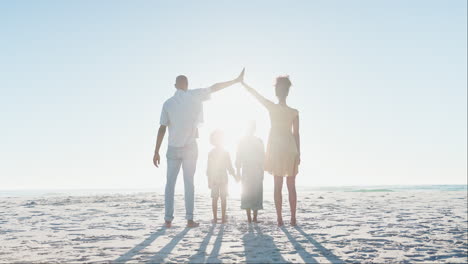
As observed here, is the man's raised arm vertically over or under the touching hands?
over

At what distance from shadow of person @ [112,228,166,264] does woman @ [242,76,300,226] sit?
2.05 metres

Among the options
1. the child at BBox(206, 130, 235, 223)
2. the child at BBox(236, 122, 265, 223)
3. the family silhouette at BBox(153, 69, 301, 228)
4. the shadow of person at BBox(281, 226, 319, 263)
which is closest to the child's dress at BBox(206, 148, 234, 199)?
the child at BBox(206, 130, 235, 223)

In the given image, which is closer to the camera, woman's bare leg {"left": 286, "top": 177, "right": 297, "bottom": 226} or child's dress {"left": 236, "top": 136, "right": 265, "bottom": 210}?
woman's bare leg {"left": 286, "top": 177, "right": 297, "bottom": 226}

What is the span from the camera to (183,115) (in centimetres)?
698

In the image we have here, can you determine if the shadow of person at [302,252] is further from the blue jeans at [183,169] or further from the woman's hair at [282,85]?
the woman's hair at [282,85]

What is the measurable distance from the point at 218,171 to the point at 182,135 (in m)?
1.52

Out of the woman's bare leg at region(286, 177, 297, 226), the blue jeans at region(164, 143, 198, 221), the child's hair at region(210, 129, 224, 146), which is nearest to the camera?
the woman's bare leg at region(286, 177, 297, 226)

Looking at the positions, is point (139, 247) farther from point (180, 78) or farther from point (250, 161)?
point (250, 161)

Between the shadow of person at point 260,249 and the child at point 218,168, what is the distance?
2246mm

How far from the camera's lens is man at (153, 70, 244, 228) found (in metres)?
6.89

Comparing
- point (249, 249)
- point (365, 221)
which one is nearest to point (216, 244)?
point (249, 249)

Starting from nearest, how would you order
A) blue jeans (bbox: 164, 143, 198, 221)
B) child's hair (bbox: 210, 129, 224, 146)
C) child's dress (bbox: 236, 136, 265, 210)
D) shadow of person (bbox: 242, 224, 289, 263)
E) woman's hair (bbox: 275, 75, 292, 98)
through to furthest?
shadow of person (bbox: 242, 224, 289, 263)
blue jeans (bbox: 164, 143, 198, 221)
woman's hair (bbox: 275, 75, 292, 98)
child's dress (bbox: 236, 136, 265, 210)
child's hair (bbox: 210, 129, 224, 146)

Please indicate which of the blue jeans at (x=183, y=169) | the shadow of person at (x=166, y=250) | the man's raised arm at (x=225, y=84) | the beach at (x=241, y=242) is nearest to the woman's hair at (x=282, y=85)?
the man's raised arm at (x=225, y=84)

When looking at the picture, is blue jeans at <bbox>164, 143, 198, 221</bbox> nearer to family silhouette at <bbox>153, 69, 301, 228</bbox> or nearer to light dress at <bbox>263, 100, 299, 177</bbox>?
family silhouette at <bbox>153, 69, 301, 228</bbox>
